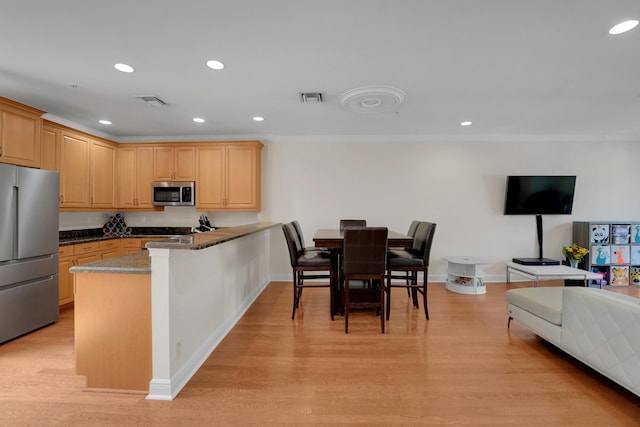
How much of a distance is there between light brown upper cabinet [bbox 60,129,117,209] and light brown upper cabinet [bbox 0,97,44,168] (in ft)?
1.98

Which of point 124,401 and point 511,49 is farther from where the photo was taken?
point 511,49

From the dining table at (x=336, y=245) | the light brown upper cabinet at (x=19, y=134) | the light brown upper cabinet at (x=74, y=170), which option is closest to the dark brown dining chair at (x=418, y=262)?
the dining table at (x=336, y=245)

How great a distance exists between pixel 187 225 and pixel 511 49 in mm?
4943

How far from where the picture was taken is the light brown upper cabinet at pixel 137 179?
454 cm

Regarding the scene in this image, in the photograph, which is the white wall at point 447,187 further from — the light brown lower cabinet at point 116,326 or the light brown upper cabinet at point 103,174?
the light brown lower cabinet at point 116,326

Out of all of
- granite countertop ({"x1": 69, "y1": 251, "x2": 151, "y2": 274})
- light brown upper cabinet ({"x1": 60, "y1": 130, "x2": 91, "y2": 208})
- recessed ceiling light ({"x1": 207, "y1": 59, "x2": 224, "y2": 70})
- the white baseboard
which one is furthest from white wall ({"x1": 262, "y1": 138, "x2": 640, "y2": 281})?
granite countertop ({"x1": 69, "y1": 251, "x2": 151, "y2": 274})

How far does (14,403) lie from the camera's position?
1.78 m

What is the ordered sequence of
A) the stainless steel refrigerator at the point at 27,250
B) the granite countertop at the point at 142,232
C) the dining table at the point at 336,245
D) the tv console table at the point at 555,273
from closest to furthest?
the stainless steel refrigerator at the point at 27,250 < the dining table at the point at 336,245 < the tv console table at the point at 555,273 < the granite countertop at the point at 142,232

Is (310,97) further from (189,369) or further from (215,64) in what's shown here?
(189,369)

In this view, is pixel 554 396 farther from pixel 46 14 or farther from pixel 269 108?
pixel 46 14

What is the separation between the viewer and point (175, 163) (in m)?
4.50

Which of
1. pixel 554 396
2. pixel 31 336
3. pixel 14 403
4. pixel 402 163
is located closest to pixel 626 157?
pixel 402 163

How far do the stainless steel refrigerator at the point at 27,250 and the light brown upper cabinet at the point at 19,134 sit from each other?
0.24 meters

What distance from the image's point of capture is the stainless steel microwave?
4.41 m
